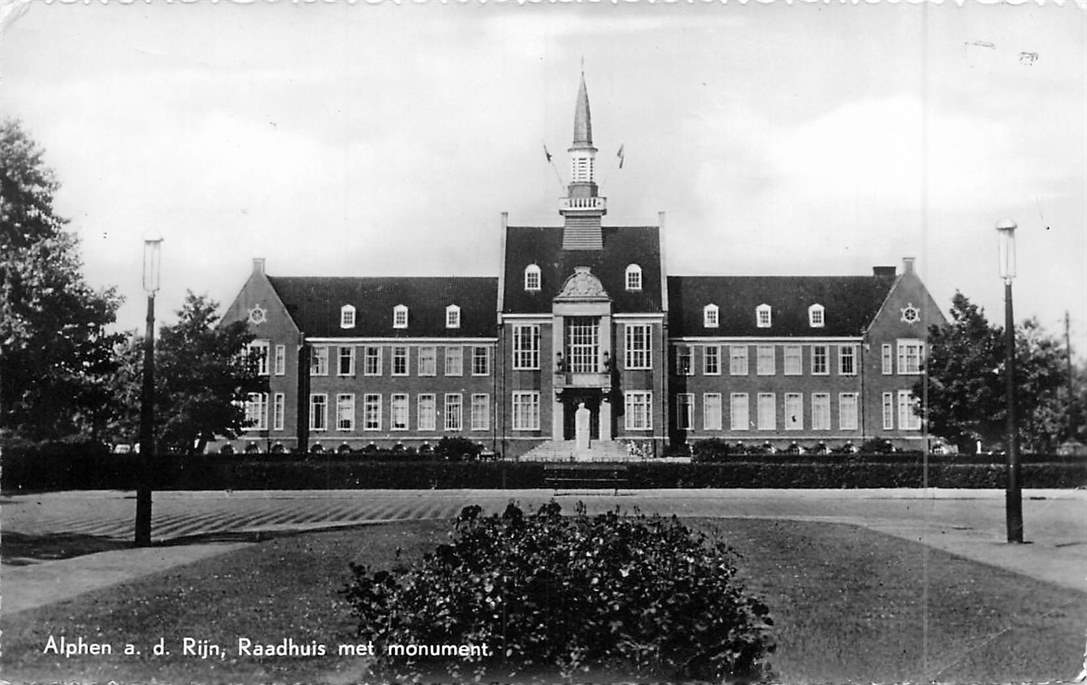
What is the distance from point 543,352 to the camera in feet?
115

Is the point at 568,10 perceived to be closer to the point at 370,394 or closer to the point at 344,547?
the point at 344,547

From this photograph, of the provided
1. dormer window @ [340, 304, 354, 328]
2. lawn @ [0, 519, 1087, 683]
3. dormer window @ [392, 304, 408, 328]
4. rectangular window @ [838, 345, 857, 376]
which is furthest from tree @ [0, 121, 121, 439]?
rectangular window @ [838, 345, 857, 376]

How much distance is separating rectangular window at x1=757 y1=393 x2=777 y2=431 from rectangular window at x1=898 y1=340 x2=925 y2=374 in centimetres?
551

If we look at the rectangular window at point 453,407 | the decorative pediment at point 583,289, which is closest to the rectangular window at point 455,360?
the rectangular window at point 453,407

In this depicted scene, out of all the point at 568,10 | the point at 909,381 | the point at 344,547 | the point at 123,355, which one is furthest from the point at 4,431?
the point at 909,381

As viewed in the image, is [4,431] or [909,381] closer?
[4,431]

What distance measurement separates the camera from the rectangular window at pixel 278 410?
3216cm

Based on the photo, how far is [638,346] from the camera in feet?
122

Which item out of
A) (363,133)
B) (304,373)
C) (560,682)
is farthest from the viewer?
(304,373)

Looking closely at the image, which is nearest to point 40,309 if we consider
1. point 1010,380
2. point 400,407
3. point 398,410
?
point 1010,380

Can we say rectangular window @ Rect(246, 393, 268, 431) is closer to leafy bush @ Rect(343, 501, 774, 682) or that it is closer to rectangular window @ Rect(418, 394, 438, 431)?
rectangular window @ Rect(418, 394, 438, 431)

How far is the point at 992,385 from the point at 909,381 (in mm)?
17482

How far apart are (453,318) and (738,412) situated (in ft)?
A: 42.9

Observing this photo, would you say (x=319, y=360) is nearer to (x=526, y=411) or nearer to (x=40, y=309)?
(x=526, y=411)
